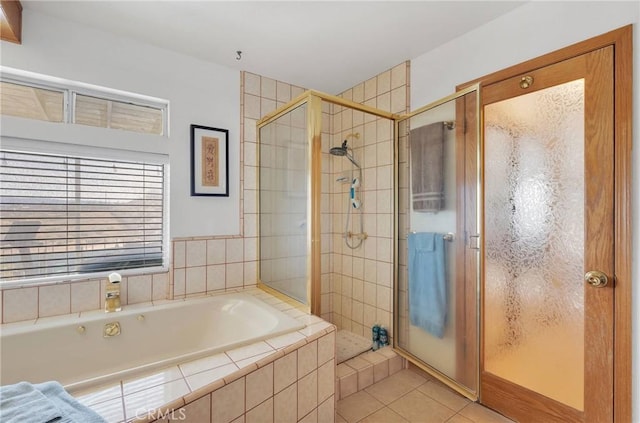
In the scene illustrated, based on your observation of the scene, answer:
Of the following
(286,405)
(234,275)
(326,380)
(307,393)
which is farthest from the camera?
(234,275)

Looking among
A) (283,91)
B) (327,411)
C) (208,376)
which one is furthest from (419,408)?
(283,91)

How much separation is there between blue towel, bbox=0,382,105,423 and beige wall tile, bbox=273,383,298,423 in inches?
27.4

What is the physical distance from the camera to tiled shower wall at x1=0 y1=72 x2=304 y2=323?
180 cm

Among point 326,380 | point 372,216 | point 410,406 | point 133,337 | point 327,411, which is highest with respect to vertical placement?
point 372,216

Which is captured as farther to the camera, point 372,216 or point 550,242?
point 372,216

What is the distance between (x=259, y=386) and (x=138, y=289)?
4.41 feet

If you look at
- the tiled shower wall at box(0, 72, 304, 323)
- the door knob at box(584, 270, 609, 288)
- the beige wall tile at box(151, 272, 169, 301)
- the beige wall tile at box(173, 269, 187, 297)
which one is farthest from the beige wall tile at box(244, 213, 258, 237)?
the door knob at box(584, 270, 609, 288)

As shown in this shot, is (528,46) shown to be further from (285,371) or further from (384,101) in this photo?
(285,371)

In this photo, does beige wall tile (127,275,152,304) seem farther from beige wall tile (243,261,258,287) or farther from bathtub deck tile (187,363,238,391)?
bathtub deck tile (187,363,238,391)

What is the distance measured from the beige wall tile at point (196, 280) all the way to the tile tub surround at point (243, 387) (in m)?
1.03

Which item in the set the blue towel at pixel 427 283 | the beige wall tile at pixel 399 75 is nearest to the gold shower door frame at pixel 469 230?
the blue towel at pixel 427 283

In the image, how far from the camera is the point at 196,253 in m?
2.31

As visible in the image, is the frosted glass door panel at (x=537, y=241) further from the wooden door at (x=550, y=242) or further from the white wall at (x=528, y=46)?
the white wall at (x=528, y=46)

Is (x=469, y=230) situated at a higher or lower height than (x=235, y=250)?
higher
